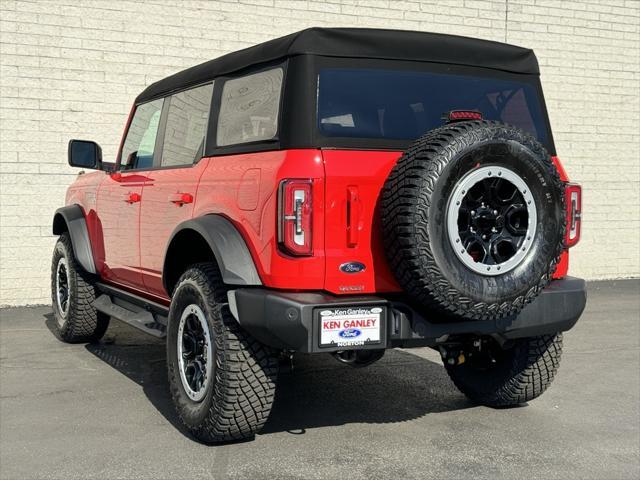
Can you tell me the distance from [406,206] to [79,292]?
3806 millimetres

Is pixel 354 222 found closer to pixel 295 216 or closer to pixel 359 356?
pixel 295 216

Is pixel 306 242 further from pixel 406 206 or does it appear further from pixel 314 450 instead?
pixel 314 450

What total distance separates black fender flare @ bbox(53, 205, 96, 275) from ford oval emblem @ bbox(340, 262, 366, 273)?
10.3 feet

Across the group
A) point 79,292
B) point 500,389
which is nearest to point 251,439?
point 500,389

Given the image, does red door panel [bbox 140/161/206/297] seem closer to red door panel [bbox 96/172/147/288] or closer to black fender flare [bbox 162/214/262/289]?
red door panel [bbox 96/172/147/288]

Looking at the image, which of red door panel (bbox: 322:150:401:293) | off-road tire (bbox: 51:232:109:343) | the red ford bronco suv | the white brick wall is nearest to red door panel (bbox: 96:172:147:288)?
off-road tire (bbox: 51:232:109:343)

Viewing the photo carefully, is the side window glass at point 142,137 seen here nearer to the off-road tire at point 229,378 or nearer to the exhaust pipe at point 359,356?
the off-road tire at point 229,378

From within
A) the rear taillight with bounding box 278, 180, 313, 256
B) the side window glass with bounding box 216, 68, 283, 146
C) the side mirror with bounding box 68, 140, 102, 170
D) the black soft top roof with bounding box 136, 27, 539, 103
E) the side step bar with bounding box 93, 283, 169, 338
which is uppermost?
the black soft top roof with bounding box 136, 27, 539, 103

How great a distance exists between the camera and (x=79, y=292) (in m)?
6.34

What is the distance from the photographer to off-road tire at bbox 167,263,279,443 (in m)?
3.72

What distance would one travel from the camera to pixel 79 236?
245 inches

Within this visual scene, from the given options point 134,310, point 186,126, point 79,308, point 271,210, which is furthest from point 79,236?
point 271,210

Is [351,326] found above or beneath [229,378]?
above

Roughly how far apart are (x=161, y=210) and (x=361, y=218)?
162 cm
